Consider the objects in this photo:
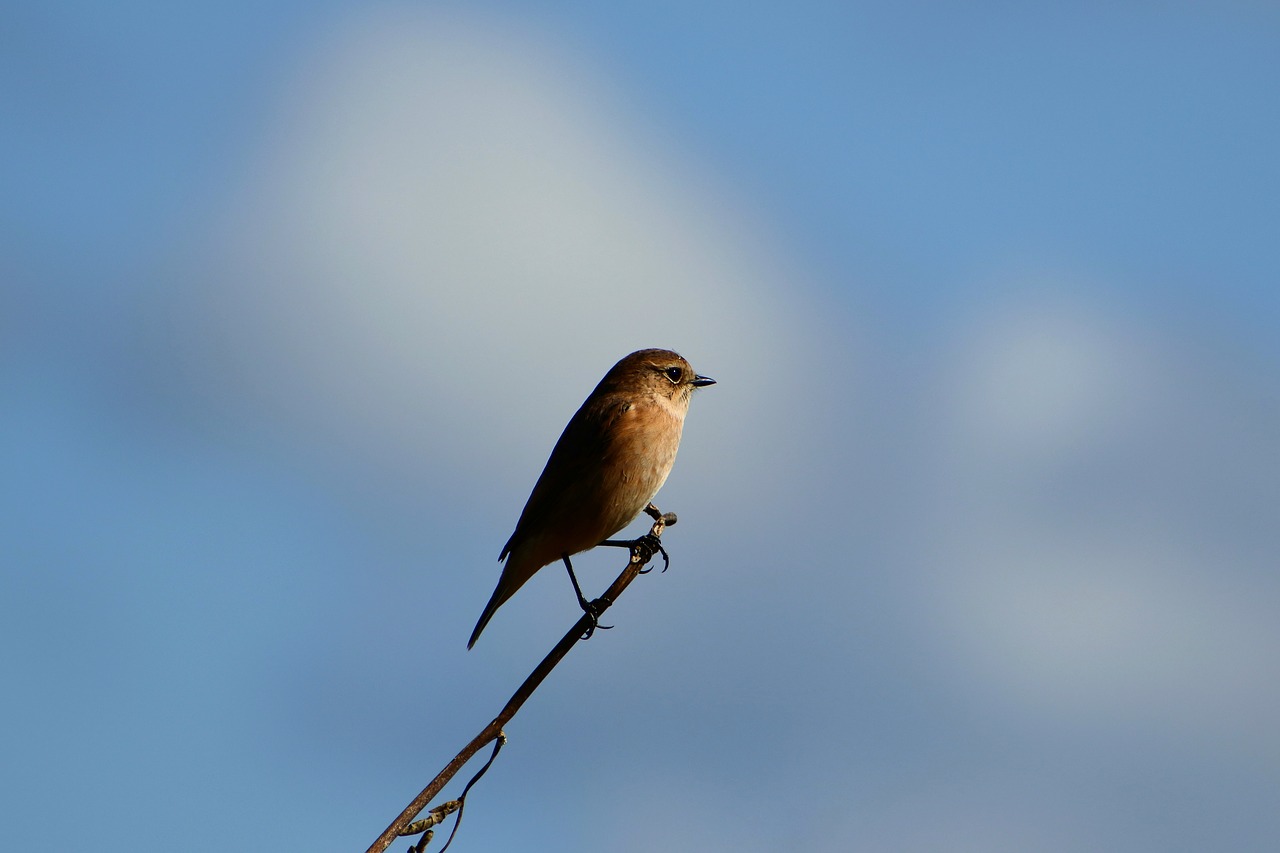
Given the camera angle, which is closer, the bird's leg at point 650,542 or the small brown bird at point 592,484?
the bird's leg at point 650,542

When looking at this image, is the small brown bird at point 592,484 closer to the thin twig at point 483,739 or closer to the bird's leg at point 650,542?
the bird's leg at point 650,542

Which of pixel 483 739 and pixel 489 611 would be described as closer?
pixel 483 739

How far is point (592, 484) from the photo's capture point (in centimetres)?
948

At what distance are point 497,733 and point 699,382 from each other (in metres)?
7.37

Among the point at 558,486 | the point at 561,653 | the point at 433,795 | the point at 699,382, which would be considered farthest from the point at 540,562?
the point at 433,795

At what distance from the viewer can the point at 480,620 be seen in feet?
29.5

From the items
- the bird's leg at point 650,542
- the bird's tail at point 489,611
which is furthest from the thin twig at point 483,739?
the bird's tail at point 489,611

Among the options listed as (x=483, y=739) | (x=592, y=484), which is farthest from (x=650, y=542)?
(x=483, y=739)

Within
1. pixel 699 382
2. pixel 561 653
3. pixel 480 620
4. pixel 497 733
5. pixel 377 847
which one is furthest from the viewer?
pixel 699 382

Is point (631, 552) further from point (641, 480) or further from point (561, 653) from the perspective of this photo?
point (561, 653)

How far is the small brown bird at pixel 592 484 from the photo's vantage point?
945 centimetres

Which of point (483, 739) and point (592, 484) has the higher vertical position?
point (483, 739)

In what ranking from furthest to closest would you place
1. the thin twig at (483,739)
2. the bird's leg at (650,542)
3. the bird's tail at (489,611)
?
the bird's tail at (489,611) < the bird's leg at (650,542) < the thin twig at (483,739)

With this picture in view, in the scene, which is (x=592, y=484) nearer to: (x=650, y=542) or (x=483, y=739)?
(x=650, y=542)
